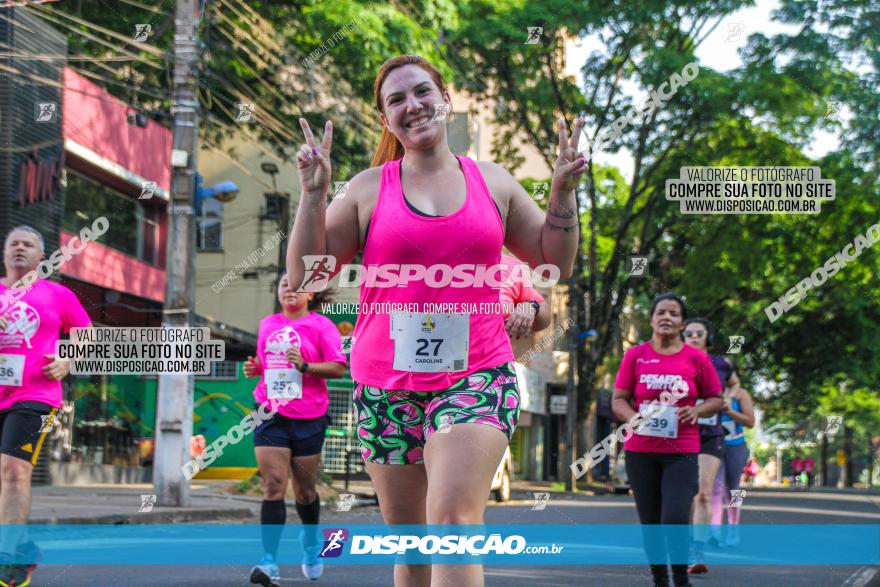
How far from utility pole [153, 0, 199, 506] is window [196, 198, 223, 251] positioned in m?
18.9

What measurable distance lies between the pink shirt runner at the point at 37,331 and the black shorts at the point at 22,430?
43mm

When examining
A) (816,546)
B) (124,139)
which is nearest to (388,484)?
(816,546)

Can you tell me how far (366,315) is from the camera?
4.17 metres

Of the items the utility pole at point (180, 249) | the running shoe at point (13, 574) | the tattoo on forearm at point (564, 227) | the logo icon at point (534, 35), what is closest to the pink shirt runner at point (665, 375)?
the running shoe at point (13, 574)

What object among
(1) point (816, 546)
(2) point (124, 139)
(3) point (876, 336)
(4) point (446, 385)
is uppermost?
(2) point (124, 139)

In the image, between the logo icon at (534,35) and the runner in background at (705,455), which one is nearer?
the runner in background at (705,455)

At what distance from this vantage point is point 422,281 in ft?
13.2

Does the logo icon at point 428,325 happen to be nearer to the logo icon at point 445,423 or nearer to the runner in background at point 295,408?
the logo icon at point 445,423

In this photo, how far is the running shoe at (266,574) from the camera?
7871 mm

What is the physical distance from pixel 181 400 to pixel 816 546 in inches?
280

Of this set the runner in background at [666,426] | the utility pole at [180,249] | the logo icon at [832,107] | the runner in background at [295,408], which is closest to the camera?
the runner in background at [666,426]

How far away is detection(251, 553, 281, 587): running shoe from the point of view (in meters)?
7.87

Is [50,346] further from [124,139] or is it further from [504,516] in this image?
[124,139]

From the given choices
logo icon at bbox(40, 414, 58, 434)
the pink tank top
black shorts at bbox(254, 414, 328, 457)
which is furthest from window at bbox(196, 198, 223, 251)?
the pink tank top
